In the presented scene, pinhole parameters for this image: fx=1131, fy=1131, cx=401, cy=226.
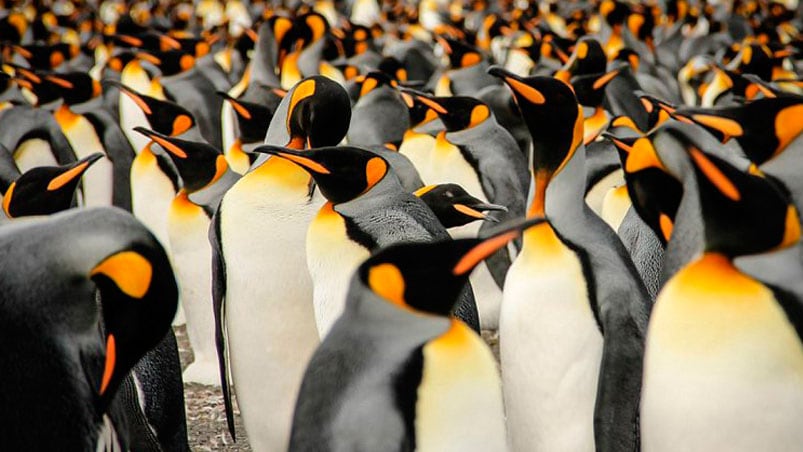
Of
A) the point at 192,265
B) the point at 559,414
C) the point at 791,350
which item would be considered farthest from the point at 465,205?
the point at 791,350

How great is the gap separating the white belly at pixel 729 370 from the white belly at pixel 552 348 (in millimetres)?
675

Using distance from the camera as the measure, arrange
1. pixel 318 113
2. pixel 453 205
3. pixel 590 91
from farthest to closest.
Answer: pixel 590 91, pixel 453 205, pixel 318 113

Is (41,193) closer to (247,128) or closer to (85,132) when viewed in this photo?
(247,128)

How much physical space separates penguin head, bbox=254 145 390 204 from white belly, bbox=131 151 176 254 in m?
2.66

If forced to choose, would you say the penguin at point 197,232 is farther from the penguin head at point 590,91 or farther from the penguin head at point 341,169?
the penguin head at point 590,91

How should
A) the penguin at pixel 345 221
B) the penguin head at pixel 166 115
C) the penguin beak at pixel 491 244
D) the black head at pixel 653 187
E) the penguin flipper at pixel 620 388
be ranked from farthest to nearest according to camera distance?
the penguin head at pixel 166 115
the penguin at pixel 345 221
the penguin flipper at pixel 620 388
the black head at pixel 653 187
the penguin beak at pixel 491 244

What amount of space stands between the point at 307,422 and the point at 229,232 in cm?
149

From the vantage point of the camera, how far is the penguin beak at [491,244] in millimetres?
1989

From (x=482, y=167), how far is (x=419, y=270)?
3.27m

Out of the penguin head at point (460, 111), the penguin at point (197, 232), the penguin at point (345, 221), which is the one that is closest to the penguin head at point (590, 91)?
the penguin head at point (460, 111)

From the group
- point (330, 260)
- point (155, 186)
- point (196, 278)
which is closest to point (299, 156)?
point (330, 260)

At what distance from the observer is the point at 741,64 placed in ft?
27.4

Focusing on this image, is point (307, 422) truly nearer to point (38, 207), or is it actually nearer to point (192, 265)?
point (38, 207)

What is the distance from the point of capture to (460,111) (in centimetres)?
530
